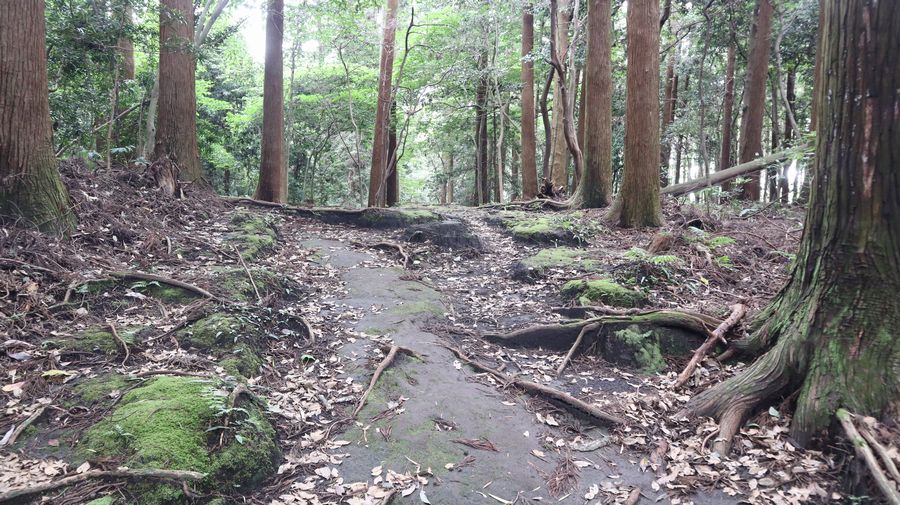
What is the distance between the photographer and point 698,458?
143 inches

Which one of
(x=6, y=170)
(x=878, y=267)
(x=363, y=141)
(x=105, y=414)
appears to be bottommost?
(x=105, y=414)

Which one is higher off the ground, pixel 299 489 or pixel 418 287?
pixel 418 287

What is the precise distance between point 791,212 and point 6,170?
500 inches

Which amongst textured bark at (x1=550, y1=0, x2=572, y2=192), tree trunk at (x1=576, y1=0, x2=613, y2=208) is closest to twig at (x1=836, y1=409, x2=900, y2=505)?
tree trunk at (x1=576, y1=0, x2=613, y2=208)

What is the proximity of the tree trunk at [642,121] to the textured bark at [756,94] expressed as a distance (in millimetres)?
5122

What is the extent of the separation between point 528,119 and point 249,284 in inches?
508

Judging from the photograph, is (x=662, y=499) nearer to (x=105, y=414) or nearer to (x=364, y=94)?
(x=105, y=414)

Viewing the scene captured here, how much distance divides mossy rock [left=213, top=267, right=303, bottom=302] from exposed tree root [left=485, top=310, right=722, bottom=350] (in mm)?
2570

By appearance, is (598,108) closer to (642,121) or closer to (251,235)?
(642,121)

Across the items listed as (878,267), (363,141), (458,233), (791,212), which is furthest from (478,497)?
(363,141)

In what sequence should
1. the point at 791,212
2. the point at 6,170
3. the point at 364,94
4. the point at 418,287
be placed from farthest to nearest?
1. the point at 364,94
2. the point at 791,212
3. the point at 418,287
4. the point at 6,170

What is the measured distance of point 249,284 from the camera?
595 cm

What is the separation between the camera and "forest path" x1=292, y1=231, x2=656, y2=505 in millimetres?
3477

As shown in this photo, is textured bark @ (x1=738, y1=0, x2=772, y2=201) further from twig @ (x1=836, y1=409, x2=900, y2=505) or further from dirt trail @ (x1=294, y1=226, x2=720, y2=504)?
dirt trail @ (x1=294, y1=226, x2=720, y2=504)
